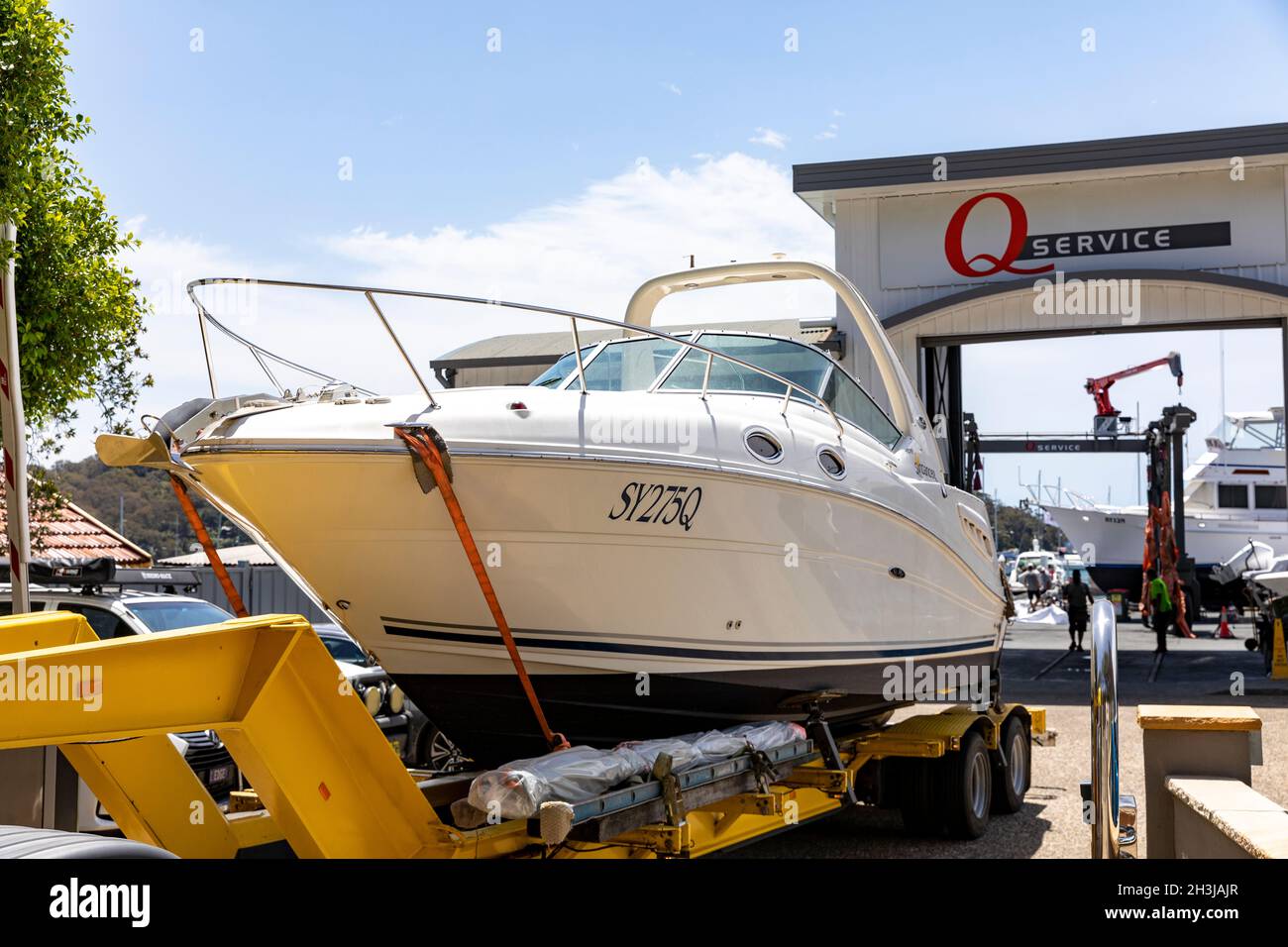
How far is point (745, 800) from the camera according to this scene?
5.27 m

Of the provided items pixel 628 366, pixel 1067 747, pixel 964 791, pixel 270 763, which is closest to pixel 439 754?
pixel 628 366

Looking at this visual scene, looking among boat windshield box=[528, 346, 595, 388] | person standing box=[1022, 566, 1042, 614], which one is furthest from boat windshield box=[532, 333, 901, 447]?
person standing box=[1022, 566, 1042, 614]

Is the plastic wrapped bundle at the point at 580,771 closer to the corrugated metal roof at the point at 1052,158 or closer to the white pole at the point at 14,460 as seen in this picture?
the white pole at the point at 14,460

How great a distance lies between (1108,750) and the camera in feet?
11.7

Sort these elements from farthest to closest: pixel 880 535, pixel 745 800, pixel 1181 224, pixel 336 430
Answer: pixel 1181 224 → pixel 880 535 → pixel 745 800 → pixel 336 430

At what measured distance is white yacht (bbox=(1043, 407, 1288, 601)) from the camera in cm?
3831

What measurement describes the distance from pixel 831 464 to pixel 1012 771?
3506mm

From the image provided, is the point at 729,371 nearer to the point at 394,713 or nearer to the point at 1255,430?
the point at 394,713

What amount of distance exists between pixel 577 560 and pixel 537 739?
3.14 feet

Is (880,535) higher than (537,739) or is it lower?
higher

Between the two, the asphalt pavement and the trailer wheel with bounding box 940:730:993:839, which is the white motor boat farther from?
the asphalt pavement

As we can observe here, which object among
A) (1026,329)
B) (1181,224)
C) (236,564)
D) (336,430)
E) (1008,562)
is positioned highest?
(1181,224)
